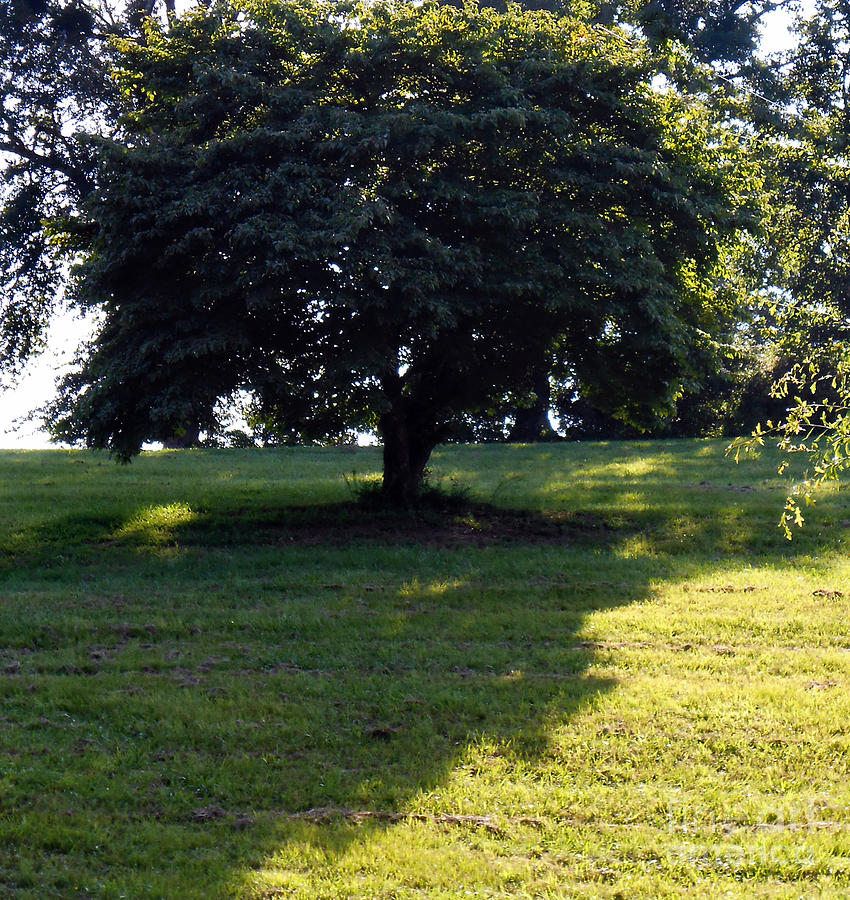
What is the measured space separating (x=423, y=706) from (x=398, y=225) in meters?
7.13

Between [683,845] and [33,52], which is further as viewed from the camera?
[33,52]

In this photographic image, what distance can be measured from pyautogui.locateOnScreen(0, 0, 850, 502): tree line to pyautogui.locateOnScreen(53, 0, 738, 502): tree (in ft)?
0.12

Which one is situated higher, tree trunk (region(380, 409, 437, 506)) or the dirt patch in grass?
tree trunk (region(380, 409, 437, 506))

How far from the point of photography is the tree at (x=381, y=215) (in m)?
12.6

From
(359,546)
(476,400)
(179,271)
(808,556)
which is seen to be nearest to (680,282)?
(476,400)

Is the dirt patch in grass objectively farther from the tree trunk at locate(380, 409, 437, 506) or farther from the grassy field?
the tree trunk at locate(380, 409, 437, 506)

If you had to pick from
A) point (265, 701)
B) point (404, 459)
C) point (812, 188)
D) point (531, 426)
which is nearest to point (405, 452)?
point (404, 459)

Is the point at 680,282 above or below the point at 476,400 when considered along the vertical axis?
above

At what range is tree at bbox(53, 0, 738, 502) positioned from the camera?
12.6 meters

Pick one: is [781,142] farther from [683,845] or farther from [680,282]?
[683,845]

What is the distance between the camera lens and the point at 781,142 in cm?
2497

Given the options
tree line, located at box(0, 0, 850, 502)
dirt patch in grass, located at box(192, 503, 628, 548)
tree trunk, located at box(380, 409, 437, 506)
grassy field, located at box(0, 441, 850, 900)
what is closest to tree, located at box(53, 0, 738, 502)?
tree line, located at box(0, 0, 850, 502)

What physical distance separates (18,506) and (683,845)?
44.2 feet

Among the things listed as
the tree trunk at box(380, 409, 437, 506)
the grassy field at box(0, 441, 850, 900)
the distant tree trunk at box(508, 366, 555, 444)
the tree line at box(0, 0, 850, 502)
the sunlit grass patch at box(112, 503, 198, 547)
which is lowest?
the grassy field at box(0, 441, 850, 900)
